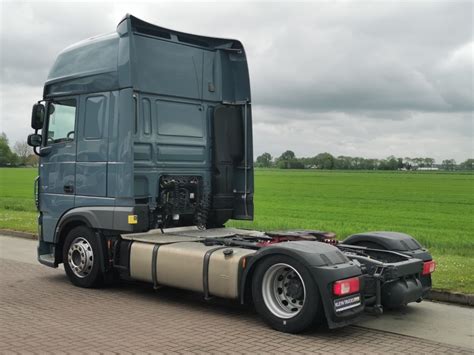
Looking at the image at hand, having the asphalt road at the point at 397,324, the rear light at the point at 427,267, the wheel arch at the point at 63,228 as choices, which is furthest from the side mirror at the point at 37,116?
the rear light at the point at 427,267

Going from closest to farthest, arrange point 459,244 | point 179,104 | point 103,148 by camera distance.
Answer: point 103,148, point 179,104, point 459,244

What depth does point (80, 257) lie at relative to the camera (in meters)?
8.62

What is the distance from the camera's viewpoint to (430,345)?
5.82 m

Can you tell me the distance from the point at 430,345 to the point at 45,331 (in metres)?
3.98

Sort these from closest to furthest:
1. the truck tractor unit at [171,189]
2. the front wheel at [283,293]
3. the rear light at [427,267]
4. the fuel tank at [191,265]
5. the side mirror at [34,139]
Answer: the front wheel at [283,293]
the truck tractor unit at [171,189]
the fuel tank at [191,265]
the rear light at [427,267]
the side mirror at [34,139]

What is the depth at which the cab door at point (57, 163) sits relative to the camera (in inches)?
352

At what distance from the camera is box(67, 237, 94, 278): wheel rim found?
8.47 meters

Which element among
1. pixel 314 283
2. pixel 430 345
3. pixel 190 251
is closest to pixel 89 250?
pixel 190 251

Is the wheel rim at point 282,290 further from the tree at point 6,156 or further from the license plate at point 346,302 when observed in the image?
the tree at point 6,156

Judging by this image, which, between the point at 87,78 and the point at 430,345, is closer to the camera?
the point at 430,345

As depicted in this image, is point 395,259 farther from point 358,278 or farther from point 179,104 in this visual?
point 179,104

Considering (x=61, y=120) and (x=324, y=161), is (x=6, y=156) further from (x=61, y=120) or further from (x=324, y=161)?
(x=61, y=120)

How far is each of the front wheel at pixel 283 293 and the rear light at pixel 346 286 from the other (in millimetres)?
303

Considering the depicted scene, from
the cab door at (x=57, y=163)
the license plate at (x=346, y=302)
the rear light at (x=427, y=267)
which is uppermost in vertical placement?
the cab door at (x=57, y=163)
